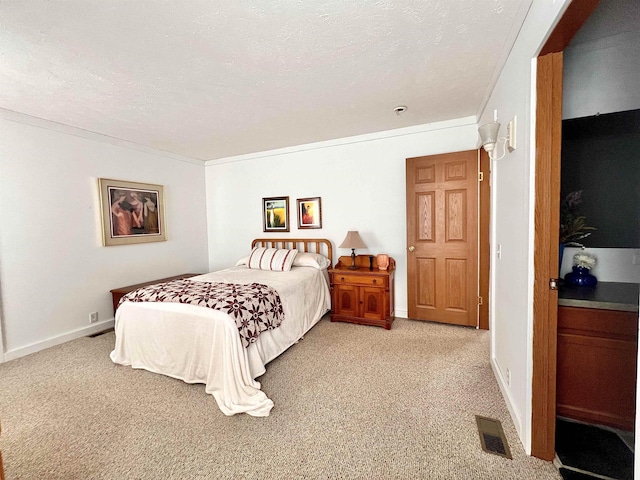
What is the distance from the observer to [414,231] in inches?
137

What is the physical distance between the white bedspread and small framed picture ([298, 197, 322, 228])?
Answer: 1350 millimetres

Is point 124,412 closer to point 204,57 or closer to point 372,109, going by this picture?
point 204,57

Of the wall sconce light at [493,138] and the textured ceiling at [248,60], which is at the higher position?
the textured ceiling at [248,60]

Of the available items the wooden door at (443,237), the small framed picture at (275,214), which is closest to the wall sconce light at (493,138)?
the wooden door at (443,237)

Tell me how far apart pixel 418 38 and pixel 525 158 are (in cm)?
105

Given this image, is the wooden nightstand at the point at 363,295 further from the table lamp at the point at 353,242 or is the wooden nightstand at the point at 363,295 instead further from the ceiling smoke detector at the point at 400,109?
the ceiling smoke detector at the point at 400,109

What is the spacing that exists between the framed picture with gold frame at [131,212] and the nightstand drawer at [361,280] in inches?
108

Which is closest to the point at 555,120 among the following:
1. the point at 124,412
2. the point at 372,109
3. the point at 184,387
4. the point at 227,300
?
the point at 372,109

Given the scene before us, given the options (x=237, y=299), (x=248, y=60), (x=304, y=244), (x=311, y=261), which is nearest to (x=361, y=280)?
(x=311, y=261)

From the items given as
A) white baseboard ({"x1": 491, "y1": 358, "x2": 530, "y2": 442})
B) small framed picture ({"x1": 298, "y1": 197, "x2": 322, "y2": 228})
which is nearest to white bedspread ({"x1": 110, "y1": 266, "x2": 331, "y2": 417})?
small framed picture ({"x1": 298, "y1": 197, "x2": 322, "y2": 228})

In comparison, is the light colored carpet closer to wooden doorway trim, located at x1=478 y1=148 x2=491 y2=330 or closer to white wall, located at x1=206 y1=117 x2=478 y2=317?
wooden doorway trim, located at x1=478 y1=148 x2=491 y2=330

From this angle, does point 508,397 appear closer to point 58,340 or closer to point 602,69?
point 602,69

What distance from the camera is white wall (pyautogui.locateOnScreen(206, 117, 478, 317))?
3.61 metres

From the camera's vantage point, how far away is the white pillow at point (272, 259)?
146 inches
